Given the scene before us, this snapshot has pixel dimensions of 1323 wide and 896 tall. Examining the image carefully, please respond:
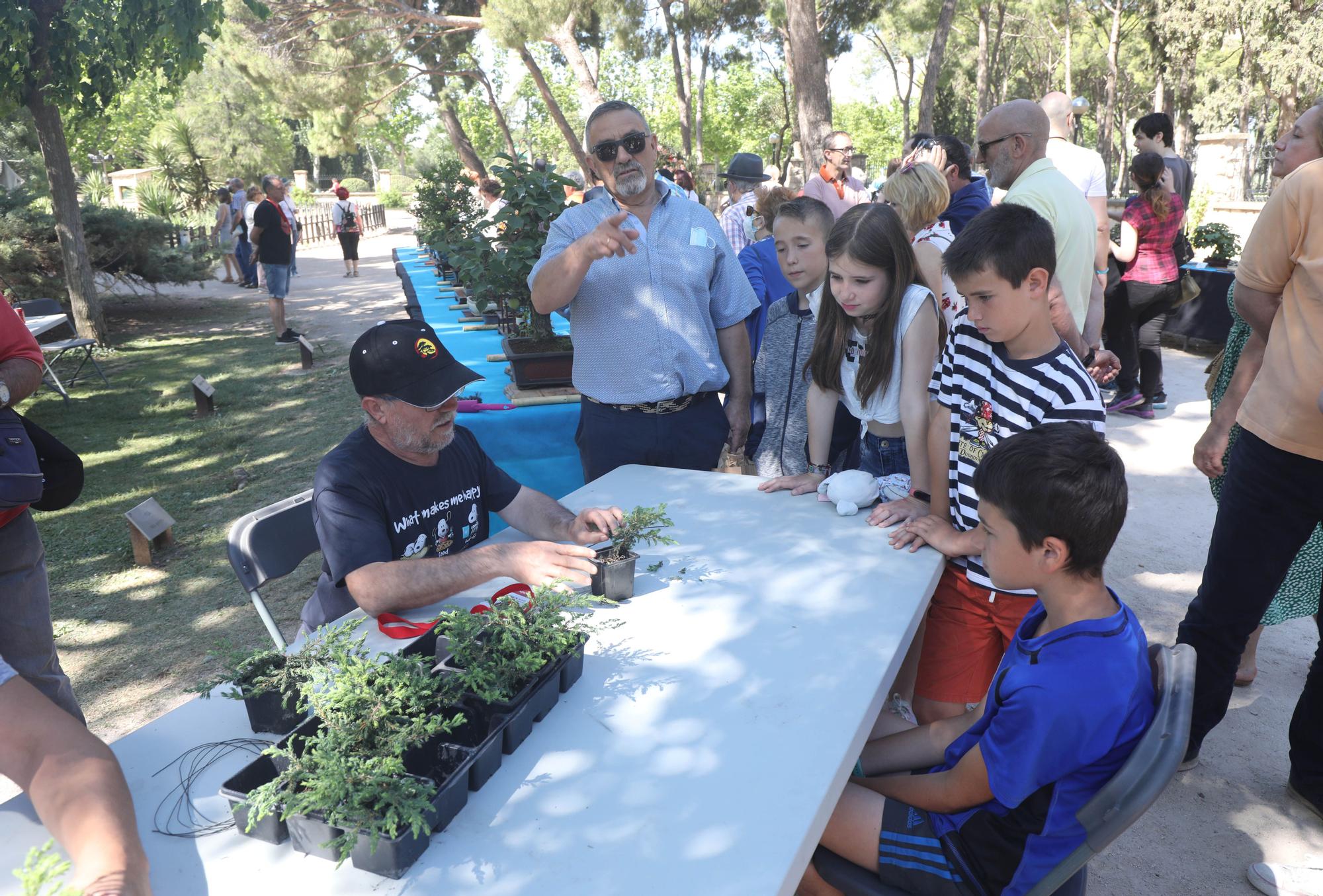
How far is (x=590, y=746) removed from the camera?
4.84 feet

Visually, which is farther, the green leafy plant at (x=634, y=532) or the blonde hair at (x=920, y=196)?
the blonde hair at (x=920, y=196)

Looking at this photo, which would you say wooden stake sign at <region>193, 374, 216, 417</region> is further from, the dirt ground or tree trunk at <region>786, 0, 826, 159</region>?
tree trunk at <region>786, 0, 826, 159</region>

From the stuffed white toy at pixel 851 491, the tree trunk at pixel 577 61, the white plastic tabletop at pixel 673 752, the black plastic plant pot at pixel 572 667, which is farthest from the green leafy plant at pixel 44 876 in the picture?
the tree trunk at pixel 577 61

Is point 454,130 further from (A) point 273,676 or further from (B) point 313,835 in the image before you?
(B) point 313,835

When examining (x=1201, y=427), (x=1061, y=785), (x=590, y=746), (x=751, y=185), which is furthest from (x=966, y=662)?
(x=751, y=185)

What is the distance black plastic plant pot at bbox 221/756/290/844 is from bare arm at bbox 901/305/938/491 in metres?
1.85

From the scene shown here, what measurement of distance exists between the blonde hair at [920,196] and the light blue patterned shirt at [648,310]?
118 centimetres

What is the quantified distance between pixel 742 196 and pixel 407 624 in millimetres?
6241

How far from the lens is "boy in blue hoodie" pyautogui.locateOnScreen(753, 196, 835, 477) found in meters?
3.14

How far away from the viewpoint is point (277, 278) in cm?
1048

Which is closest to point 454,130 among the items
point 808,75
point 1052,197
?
point 808,75

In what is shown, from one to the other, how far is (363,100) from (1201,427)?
1584cm

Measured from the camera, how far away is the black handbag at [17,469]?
1.91m

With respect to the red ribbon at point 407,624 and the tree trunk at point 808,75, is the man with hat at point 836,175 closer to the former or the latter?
the tree trunk at point 808,75
